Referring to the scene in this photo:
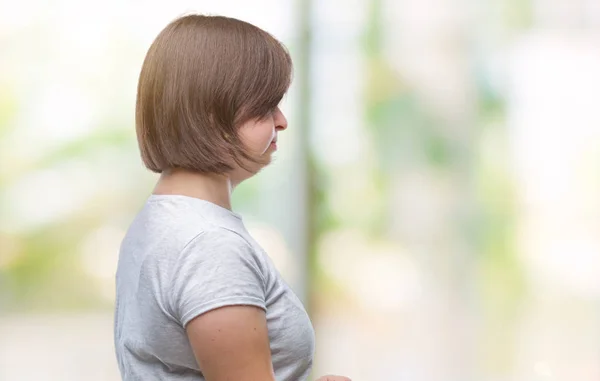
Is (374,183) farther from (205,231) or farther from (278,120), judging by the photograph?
(205,231)

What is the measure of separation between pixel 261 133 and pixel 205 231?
0.16m

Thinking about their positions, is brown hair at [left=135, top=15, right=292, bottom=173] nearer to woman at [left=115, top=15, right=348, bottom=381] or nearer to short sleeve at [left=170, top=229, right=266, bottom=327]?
woman at [left=115, top=15, right=348, bottom=381]

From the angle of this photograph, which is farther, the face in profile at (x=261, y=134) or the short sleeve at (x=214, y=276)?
the face in profile at (x=261, y=134)

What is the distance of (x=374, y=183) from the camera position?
2783 mm

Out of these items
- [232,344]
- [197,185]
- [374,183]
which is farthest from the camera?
[374,183]

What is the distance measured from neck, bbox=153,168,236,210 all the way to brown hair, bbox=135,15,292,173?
0.01 metres

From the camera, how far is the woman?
84 centimetres

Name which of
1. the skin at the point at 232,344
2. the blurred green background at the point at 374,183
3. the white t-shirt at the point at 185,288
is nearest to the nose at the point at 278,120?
the white t-shirt at the point at 185,288

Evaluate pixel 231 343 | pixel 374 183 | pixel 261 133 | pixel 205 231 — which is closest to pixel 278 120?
pixel 261 133

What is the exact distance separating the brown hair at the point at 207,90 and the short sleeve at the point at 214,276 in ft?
0.39

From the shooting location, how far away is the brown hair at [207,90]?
0.93 m

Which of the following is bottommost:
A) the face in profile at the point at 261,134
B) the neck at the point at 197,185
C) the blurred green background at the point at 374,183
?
the blurred green background at the point at 374,183

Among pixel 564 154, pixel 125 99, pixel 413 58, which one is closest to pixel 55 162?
pixel 125 99

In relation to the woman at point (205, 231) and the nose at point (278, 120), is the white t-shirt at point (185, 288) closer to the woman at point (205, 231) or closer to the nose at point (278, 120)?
the woman at point (205, 231)
